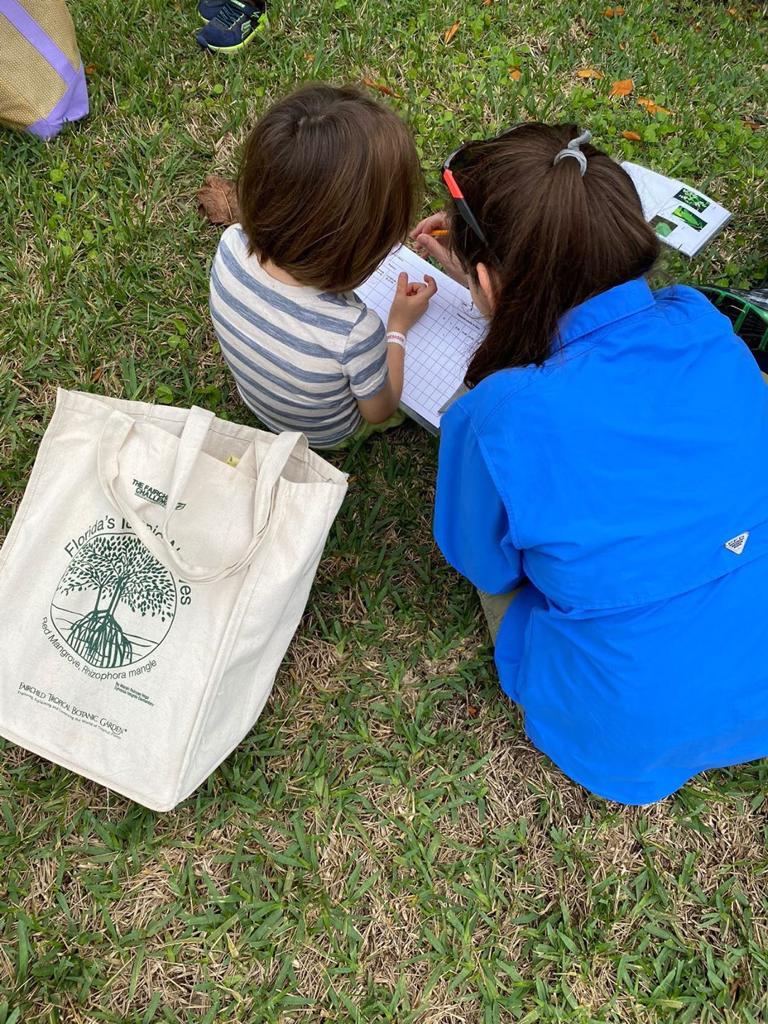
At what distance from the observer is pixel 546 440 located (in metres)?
1.29

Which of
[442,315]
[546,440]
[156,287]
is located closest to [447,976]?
[546,440]

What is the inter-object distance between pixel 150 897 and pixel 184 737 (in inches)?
21.3

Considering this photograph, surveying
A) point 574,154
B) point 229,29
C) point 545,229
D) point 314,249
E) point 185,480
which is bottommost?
point 185,480

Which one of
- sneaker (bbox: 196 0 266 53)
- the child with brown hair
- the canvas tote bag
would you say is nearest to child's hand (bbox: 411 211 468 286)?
the child with brown hair

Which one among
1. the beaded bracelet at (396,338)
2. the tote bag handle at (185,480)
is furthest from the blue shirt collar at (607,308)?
the beaded bracelet at (396,338)

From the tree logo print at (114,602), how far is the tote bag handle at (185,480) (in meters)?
0.09

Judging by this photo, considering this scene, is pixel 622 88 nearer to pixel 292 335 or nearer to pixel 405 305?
pixel 405 305

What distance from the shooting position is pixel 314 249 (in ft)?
5.00

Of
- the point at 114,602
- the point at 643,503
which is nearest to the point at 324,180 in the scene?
the point at 643,503

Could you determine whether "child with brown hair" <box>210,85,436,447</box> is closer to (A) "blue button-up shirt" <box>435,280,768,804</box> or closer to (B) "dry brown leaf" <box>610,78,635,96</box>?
(A) "blue button-up shirt" <box>435,280,768,804</box>

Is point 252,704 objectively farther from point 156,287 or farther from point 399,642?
point 156,287

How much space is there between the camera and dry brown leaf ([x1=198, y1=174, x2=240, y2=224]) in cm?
249

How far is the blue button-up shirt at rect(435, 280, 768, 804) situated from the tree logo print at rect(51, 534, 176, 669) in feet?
2.35

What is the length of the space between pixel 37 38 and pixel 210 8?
0.72 metres
